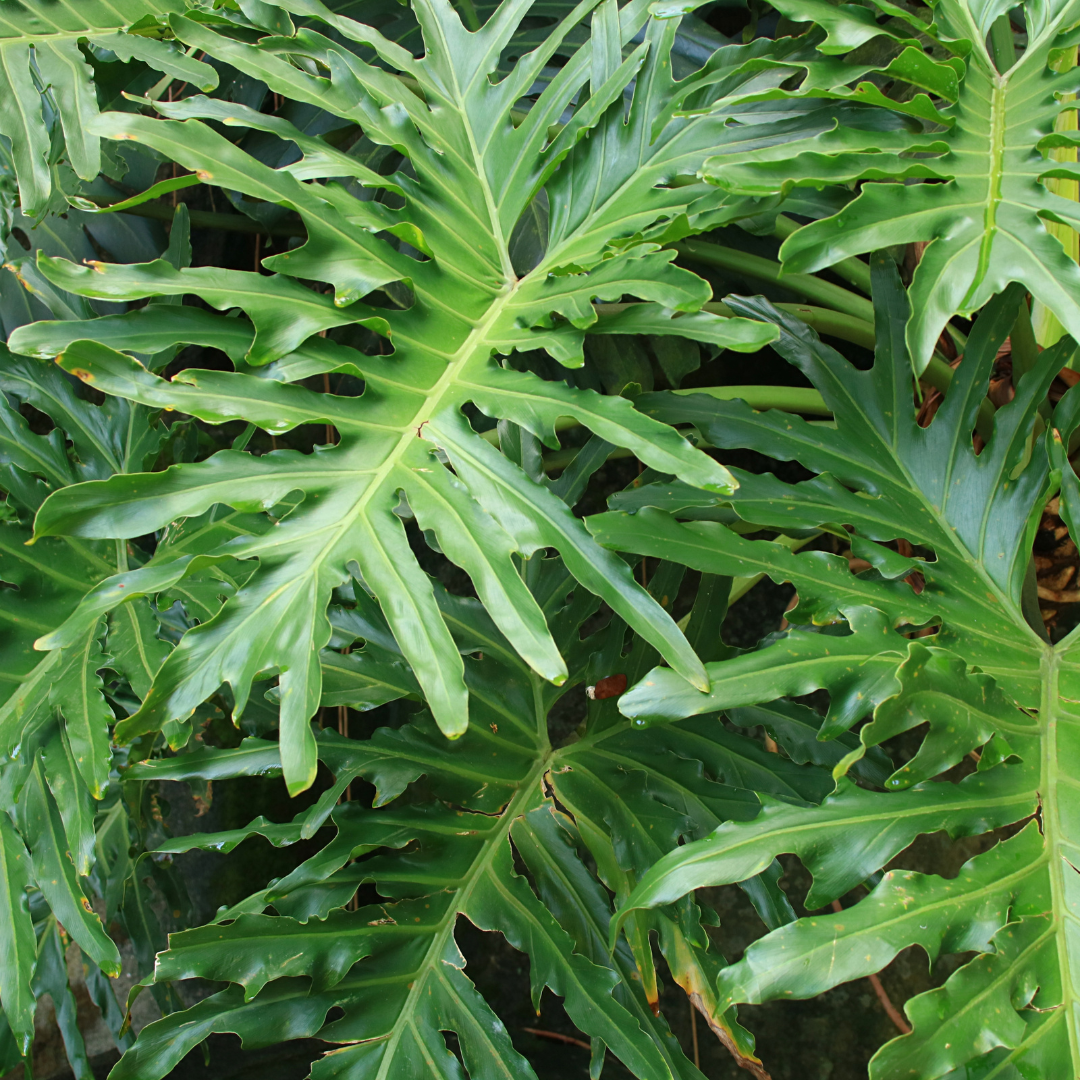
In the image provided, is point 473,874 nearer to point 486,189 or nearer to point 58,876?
point 58,876

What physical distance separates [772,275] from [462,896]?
807 mm

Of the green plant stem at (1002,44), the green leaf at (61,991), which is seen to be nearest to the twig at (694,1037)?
the green leaf at (61,991)

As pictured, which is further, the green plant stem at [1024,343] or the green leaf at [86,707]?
the green plant stem at [1024,343]

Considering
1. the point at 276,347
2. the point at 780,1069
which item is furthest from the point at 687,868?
the point at 780,1069

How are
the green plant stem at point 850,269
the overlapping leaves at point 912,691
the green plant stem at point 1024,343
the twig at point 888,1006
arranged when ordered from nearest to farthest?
the overlapping leaves at point 912,691 → the green plant stem at point 1024,343 → the green plant stem at point 850,269 → the twig at point 888,1006

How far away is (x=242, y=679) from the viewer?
0.53 metres

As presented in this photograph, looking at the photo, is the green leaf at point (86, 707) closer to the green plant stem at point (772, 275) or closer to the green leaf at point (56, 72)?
the green leaf at point (56, 72)

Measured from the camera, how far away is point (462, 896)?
0.76 metres

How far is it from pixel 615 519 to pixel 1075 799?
1.21 feet

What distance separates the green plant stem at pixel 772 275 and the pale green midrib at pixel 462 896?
2.11 ft

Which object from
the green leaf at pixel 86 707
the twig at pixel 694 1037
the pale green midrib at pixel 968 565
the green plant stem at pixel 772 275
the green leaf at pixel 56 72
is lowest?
the twig at pixel 694 1037

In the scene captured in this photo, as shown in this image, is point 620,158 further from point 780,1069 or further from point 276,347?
point 780,1069

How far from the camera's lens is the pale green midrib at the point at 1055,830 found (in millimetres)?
501

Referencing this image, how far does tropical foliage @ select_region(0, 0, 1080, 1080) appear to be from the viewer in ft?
1.79
